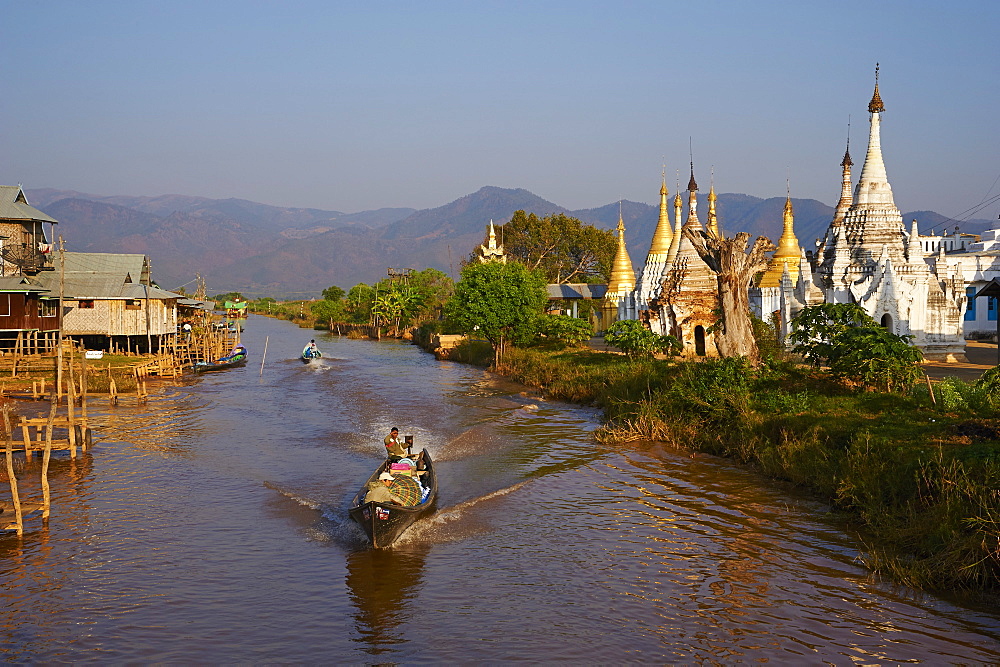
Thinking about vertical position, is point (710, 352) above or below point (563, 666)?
above

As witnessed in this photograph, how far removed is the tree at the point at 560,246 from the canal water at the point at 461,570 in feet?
238

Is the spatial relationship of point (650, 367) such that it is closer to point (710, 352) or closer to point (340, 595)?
point (710, 352)

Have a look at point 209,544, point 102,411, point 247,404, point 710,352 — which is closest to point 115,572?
point 209,544

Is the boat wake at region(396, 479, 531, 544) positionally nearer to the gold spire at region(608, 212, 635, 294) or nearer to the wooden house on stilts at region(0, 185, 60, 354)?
the wooden house on stilts at region(0, 185, 60, 354)

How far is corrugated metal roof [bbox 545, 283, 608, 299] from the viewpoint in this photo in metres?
66.6

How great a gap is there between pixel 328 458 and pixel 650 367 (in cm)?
1135

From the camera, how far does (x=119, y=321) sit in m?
42.3


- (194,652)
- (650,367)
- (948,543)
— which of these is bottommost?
(194,652)

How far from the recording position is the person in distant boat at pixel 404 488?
1539 cm

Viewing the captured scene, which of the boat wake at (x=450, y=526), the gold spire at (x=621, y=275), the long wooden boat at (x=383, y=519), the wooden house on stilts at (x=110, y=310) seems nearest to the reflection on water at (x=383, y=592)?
the long wooden boat at (x=383, y=519)

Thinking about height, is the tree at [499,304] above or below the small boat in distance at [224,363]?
above

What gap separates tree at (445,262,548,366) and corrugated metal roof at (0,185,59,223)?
72.5ft

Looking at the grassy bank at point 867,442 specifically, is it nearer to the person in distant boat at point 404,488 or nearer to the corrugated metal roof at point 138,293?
the person in distant boat at point 404,488

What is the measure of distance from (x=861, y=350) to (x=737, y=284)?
4511 millimetres
